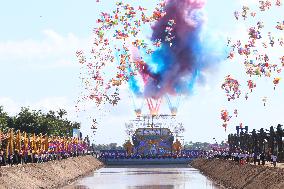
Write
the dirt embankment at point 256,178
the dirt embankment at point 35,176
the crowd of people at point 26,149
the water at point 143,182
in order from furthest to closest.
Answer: the water at point 143,182 < the crowd of people at point 26,149 < the dirt embankment at point 35,176 < the dirt embankment at point 256,178

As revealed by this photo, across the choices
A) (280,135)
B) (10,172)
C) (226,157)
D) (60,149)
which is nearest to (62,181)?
(10,172)

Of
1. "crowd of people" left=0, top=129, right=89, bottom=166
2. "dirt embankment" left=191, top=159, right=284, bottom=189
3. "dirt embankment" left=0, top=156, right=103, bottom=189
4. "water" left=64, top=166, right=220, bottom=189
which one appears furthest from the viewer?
"water" left=64, top=166, right=220, bottom=189

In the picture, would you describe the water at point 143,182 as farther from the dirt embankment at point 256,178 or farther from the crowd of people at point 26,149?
the crowd of people at point 26,149

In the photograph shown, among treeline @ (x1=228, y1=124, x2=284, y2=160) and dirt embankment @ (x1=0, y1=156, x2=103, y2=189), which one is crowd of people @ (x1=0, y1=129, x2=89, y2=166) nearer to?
dirt embankment @ (x1=0, y1=156, x2=103, y2=189)

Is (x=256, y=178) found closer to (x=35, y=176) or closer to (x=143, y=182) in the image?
(x=143, y=182)

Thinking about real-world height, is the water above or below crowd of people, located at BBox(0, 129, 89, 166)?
below

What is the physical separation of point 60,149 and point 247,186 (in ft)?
246

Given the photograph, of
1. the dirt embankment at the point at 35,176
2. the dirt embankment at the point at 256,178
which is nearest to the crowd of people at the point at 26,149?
the dirt embankment at the point at 35,176

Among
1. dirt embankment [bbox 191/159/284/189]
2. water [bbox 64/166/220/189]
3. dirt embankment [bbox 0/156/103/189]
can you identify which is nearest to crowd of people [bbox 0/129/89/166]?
dirt embankment [bbox 0/156/103/189]

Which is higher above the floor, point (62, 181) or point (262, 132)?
point (262, 132)

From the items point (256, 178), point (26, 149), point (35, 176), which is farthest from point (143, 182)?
point (256, 178)

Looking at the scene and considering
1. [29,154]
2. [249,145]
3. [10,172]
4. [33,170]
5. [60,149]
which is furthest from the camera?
[60,149]

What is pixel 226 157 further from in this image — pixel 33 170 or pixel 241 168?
pixel 33 170

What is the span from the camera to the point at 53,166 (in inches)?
4577
